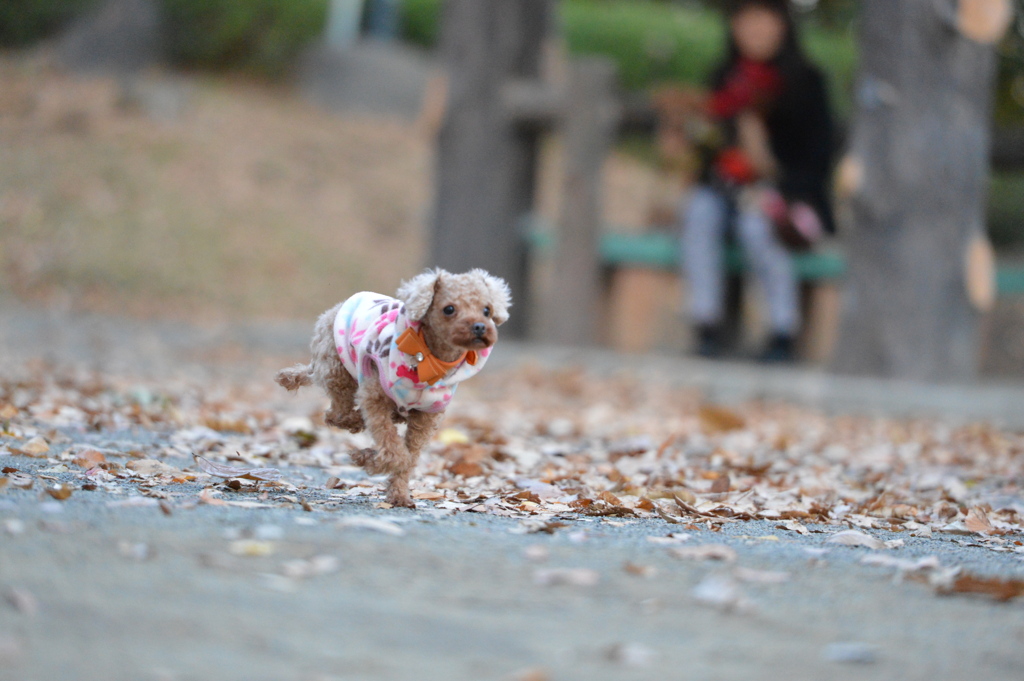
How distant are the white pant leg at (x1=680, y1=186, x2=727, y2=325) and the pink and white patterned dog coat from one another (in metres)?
4.51

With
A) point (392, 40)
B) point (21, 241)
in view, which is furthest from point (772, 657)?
point (392, 40)

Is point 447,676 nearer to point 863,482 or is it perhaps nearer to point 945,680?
point 945,680

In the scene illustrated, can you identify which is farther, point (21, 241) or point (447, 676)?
point (21, 241)

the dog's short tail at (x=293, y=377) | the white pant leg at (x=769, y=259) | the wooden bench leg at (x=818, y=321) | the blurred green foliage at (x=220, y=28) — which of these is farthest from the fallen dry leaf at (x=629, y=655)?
the blurred green foliage at (x=220, y=28)

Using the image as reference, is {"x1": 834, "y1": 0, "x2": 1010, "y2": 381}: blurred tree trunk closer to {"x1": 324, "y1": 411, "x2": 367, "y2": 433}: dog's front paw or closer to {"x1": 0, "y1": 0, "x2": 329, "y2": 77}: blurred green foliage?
{"x1": 324, "y1": 411, "x2": 367, "y2": 433}: dog's front paw

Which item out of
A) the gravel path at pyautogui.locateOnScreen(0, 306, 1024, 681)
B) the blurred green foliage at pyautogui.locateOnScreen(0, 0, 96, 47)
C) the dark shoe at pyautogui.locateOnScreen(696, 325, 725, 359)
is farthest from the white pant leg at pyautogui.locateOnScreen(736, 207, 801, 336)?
the blurred green foliage at pyautogui.locateOnScreen(0, 0, 96, 47)

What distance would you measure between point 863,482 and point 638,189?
13223 mm

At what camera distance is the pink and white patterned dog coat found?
125 inches

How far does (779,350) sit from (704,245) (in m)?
0.93

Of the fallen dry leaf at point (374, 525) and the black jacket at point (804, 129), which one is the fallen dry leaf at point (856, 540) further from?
the black jacket at point (804, 129)

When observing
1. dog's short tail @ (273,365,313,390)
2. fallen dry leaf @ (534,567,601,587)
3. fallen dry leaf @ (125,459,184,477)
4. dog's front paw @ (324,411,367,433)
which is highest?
dog's short tail @ (273,365,313,390)

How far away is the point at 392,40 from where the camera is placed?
61.8ft

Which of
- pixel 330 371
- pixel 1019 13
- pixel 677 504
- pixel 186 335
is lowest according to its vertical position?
pixel 186 335

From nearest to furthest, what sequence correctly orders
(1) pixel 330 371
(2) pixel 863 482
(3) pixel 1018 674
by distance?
(3) pixel 1018 674 < (1) pixel 330 371 < (2) pixel 863 482
